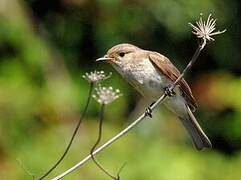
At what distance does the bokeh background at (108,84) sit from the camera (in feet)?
18.5

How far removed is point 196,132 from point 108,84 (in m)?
1.58

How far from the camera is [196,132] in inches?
182

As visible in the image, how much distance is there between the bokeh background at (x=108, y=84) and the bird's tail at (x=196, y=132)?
0.75 metres

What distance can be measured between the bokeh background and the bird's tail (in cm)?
75

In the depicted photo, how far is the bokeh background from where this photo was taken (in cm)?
562

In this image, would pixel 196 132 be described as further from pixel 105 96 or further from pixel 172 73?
pixel 105 96

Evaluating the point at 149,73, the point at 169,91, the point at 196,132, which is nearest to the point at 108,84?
the point at 196,132

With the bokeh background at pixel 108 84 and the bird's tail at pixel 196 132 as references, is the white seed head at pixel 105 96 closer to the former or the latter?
the bird's tail at pixel 196 132

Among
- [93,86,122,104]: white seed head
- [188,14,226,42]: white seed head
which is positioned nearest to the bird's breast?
[188,14,226,42]: white seed head

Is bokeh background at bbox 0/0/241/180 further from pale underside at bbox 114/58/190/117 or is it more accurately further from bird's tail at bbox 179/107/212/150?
pale underside at bbox 114/58/190/117

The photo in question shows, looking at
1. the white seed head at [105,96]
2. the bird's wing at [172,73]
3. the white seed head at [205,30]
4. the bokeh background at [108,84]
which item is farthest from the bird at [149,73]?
the white seed head at [105,96]

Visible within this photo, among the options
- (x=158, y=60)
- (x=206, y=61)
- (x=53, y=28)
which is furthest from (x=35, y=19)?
(x=158, y=60)

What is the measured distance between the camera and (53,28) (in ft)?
22.3

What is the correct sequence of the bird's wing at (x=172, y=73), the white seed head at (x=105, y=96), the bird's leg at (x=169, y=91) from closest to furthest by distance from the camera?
1. the white seed head at (x=105, y=96)
2. the bird's leg at (x=169, y=91)
3. the bird's wing at (x=172, y=73)
